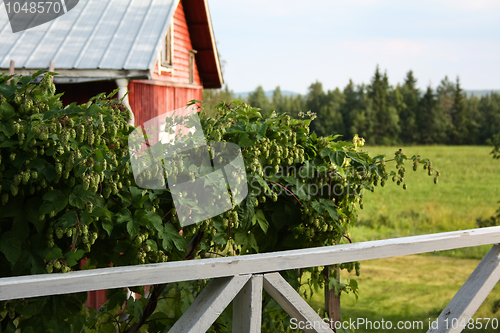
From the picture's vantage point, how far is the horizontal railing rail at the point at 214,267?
4.50ft

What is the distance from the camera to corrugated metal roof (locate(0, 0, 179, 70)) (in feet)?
21.3

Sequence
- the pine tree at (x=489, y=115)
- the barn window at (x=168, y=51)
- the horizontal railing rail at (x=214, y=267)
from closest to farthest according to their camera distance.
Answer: the horizontal railing rail at (x=214, y=267) → the barn window at (x=168, y=51) → the pine tree at (x=489, y=115)

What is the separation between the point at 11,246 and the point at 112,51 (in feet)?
18.0

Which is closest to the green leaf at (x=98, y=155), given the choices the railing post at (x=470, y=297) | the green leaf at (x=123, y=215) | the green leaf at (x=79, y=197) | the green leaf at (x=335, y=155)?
the green leaf at (x=79, y=197)

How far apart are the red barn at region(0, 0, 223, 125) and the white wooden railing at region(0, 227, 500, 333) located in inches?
184

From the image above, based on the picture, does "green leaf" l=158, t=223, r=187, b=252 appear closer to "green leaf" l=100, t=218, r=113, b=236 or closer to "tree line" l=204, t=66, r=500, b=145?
"green leaf" l=100, t=218, r=113, b=236

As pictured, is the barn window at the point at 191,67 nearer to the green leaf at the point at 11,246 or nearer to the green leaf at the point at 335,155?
the green leaf at the point at 335,155

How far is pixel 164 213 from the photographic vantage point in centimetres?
209

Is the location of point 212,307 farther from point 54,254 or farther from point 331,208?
point 331,208

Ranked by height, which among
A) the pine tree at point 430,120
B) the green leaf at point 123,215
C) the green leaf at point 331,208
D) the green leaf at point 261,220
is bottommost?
the pine tree at point 430,120

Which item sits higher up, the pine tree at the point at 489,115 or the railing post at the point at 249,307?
the railing post at the point at 249,307

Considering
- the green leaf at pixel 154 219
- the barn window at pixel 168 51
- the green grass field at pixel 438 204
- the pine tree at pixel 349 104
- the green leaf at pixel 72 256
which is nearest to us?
the green leaf at pixel 72 256

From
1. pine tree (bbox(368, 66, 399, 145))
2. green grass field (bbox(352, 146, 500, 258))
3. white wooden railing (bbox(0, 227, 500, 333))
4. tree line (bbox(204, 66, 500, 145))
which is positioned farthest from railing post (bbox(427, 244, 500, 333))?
pine tree (bbox(368, 66, 399, 145))

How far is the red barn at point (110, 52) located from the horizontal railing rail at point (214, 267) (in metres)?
4.10
